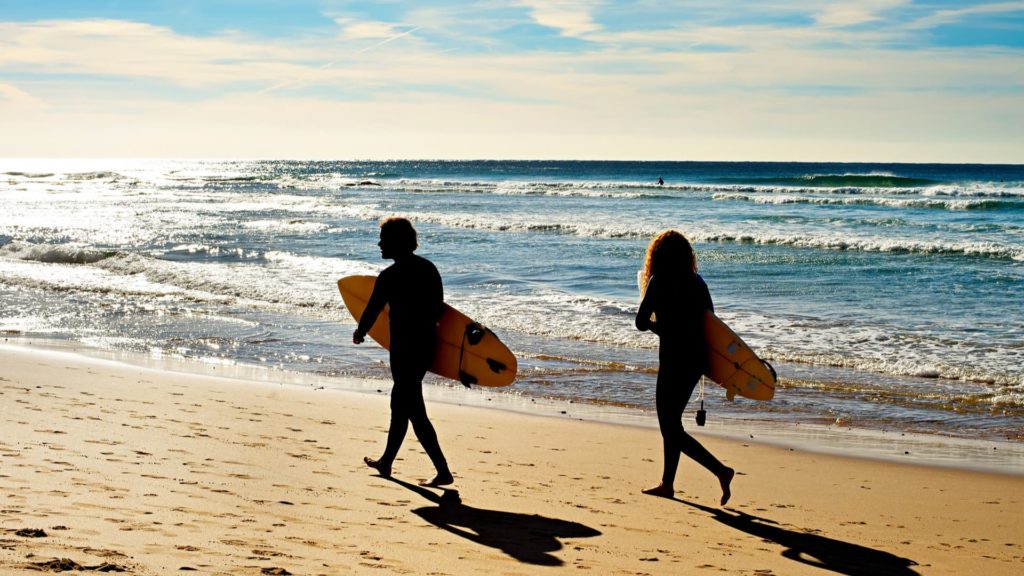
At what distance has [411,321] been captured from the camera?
18.2 feet

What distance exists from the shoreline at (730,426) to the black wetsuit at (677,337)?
82.9 inches

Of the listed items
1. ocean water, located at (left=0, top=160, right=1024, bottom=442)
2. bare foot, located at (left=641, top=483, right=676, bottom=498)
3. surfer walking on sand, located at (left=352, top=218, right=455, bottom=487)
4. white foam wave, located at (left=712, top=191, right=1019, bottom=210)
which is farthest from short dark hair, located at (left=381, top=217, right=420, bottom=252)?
white foam wave, located at (left=712, top=191, right=1019, bottom=210)

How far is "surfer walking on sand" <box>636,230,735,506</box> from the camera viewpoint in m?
5.52

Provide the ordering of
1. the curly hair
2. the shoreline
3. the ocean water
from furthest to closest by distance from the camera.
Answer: the ocean water → the shoreline → the curly hair

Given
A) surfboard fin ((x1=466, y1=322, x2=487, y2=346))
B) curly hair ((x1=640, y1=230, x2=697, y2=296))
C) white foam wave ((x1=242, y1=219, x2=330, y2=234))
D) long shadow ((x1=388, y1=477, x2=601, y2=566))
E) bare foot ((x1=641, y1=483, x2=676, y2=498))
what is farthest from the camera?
white foam wave ((x1=242, y1=219, x2=330, y2=234))

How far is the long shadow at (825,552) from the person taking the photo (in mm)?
4523

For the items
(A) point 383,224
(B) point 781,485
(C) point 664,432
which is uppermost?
(A) point 383,224

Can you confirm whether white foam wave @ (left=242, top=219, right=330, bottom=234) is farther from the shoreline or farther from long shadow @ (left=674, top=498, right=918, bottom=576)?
long shadow @ (left=674, top=498, right=918, bottom=576)

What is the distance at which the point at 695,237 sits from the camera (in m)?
28.0

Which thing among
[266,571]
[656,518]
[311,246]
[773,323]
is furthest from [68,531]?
[311,246]

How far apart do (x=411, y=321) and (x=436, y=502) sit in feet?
3.43

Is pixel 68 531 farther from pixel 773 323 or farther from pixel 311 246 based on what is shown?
pixel 311 246

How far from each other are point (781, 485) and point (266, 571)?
364 cm

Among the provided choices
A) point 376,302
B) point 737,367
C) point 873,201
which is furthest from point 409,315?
point 873,201
